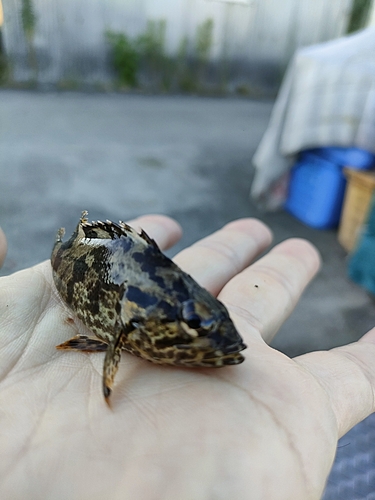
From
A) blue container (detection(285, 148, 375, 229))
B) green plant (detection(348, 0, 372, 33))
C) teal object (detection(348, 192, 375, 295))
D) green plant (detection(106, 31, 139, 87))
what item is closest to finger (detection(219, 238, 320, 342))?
teal object (detection(348, 192, 375, 295))

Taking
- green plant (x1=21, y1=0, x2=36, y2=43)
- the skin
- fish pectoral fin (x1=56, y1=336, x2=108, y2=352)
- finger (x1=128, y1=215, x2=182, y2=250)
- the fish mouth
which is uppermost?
green plant (x1=21, y1=0, x2=36, y2=43)

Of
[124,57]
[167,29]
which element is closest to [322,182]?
[167,29]

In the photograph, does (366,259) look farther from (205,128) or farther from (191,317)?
(205,128)

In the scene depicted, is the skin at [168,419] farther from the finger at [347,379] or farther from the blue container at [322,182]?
the blue container at [322,182]

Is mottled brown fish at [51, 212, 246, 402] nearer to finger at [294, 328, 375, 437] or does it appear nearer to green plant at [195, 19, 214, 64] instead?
finger at [294, 328, 375, 437]

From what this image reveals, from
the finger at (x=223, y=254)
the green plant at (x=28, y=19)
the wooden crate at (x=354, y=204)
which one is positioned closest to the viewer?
the finger at (x=223, y=254)

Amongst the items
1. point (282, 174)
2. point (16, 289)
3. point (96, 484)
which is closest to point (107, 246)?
point (16, 289)

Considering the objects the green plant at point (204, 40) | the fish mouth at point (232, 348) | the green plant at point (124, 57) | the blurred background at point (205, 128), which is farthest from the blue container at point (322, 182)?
the green plant at point (124, 57)
